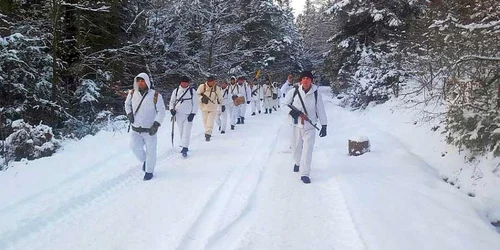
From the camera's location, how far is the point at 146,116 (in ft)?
23.3

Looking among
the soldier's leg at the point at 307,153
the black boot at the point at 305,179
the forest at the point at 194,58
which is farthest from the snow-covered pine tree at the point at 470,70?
the black boot at the point at 305,179

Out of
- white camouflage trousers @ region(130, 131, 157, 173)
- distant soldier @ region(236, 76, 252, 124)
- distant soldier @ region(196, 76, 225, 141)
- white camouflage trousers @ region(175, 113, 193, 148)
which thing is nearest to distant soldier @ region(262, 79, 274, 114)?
distant soldier @ region(236, 76, 252, 124)

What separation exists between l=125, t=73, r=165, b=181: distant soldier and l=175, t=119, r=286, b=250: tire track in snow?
4.66 ft

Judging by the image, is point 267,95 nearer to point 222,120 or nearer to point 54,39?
Answer: point 222,120

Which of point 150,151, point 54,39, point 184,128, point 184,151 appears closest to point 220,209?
point 150,151

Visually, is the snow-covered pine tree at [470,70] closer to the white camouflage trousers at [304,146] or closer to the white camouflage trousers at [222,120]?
the white camouflage trousers at [304,146]

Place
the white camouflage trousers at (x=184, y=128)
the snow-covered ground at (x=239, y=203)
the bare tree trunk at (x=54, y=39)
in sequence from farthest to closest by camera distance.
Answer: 1. the bare tree trunk at (x=54, y=39)
2. the white camouflage trousers at (x=184, y=128)
3. the snow-covered ground at (x=239, y=203)

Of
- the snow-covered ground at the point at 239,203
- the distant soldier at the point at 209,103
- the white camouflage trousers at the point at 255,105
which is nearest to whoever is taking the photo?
the snow-covered ground at the point at 239,203

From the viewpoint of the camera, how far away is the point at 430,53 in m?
9.92

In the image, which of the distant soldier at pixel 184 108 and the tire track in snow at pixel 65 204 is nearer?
the tire track in snow at pixel 65 204

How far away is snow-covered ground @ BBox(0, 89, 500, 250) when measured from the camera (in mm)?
4652

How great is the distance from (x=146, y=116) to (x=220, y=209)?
2.45m

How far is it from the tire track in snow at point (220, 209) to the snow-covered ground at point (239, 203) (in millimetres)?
16

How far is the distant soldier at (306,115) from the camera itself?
285 inches
